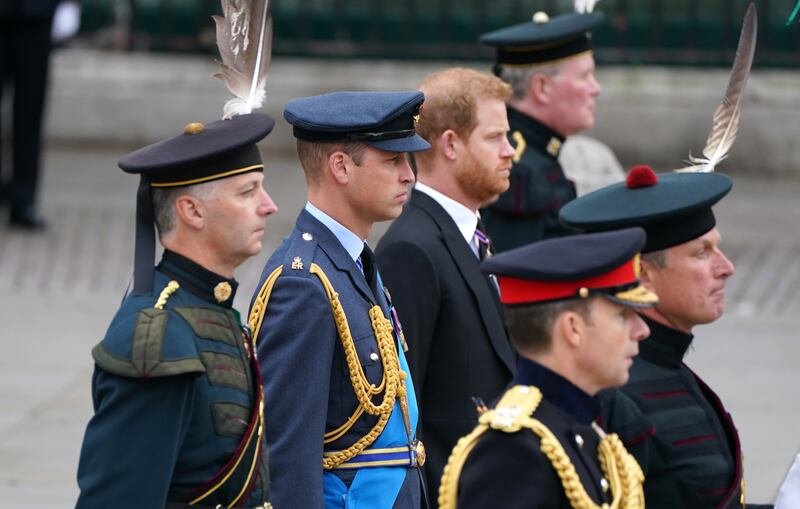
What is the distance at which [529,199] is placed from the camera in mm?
6355

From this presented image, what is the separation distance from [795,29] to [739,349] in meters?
4.54

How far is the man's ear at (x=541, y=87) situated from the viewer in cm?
673

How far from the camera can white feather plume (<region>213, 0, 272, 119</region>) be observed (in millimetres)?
4559

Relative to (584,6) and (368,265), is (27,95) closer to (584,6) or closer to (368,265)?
(584,6)

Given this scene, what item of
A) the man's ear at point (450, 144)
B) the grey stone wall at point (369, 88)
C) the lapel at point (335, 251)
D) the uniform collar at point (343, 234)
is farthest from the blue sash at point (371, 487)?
the grey stone wall at point (369, 88)

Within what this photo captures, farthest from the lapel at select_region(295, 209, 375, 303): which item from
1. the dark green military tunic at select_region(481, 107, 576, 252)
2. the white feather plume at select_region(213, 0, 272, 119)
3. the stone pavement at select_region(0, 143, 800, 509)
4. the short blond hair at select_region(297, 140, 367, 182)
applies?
the stone pavement at select_region(0, 143, 800, 509)

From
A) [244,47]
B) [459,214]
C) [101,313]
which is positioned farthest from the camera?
[101,313]

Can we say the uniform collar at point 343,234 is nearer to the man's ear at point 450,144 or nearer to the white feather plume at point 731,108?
the man's ear at point 450,144

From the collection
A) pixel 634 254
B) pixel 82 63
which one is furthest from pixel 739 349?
pixel 82 63

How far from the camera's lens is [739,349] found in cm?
899

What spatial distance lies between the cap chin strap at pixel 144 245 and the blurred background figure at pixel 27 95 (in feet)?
23.4

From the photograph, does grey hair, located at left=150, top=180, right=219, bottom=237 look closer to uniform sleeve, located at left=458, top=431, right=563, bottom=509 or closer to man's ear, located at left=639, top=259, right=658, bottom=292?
uniform sleeve, located at left=458, top=431, right=563, bottom=509

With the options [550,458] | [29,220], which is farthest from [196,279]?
[29,220]

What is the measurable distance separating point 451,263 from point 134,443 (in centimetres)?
159
